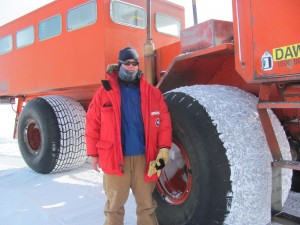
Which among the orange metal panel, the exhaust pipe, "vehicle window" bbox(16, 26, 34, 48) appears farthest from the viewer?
"vehicle window" bbox(16, 26, 34, 48)

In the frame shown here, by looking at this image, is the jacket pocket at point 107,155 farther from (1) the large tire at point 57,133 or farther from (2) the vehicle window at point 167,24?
(2) the vehicle window at point 167,24

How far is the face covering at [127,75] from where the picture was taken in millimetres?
2709

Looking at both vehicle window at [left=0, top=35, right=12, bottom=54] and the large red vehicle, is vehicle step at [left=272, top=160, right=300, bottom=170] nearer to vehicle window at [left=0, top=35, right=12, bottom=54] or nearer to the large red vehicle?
the large red vehicle

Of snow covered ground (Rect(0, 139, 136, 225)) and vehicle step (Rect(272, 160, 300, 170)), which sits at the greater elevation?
vehicle step (Rect(272, 160, 300, 170))

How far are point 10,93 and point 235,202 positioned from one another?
575 cm

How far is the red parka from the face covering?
72 millimetres

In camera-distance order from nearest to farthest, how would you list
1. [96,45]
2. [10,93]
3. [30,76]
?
[96,45]
[30,76]
[10,93]

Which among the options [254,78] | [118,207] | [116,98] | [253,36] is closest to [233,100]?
[254,78]

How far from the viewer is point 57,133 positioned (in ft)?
16.8

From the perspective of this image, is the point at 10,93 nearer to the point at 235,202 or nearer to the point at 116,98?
the point at 116,98

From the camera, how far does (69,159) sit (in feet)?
17.2

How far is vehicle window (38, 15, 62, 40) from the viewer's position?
5.36 meters

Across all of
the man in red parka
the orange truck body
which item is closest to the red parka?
the man in red parka

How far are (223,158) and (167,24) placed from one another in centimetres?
381
